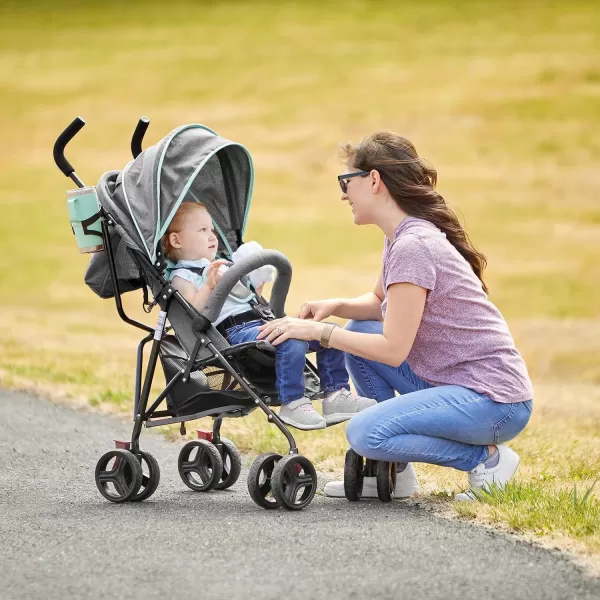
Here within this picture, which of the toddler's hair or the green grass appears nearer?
the green grass

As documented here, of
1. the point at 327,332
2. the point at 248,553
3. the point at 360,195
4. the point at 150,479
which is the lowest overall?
the point at 248,553

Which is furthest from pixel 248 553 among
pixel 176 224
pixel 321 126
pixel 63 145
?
pixel 321 126

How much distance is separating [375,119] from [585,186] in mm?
5978

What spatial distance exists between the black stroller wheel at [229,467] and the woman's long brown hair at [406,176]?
1533 millimetres

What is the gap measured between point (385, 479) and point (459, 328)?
771 mm

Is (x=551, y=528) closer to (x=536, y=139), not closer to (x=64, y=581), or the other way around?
(x=64, y=581)

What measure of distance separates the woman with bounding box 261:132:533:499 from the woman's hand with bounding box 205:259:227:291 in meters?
0.38

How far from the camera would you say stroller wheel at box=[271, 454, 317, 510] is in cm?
448

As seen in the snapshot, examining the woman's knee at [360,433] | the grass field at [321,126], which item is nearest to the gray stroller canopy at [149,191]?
the woman's knee at [360,433]

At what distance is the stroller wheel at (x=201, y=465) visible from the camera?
518 centimetres

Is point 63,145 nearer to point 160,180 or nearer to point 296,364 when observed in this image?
point 160,180

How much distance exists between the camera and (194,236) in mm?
5043

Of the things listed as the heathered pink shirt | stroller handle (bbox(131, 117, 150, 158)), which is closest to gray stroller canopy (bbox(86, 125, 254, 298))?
stroller handle (bbox(131, 117, 150, 158))

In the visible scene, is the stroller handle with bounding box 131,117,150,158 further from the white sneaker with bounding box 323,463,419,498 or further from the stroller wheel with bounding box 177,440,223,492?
the white sneaker with bounding box 323,463,419,498
